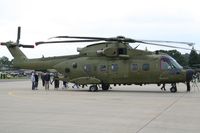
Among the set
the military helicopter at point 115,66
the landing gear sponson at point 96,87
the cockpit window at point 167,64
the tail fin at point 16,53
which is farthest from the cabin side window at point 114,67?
the tail fin at point 16,53

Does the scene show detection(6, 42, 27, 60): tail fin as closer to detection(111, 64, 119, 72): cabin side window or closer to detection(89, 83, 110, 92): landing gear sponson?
detection(89, 83, 110, 92): landing gear sponson

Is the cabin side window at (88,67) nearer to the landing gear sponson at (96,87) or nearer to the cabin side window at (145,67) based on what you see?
the landing gear sponson at (96,87)

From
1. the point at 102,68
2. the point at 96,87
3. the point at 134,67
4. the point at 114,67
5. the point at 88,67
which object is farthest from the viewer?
the point at 88,67

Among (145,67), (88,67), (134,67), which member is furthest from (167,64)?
→ (88,67)

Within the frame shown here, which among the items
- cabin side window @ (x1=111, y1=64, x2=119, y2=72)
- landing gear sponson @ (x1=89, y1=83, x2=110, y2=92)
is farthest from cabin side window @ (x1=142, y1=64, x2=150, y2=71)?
landing gear sponson @ (x1=89, y1=83, x2=110, y2=92)

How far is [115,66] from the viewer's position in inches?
1056

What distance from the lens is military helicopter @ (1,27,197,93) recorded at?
25.4m

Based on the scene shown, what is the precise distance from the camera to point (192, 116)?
12391 millimetres

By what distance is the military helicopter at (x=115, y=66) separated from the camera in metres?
25.4

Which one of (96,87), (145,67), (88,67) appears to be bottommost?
(96,87)

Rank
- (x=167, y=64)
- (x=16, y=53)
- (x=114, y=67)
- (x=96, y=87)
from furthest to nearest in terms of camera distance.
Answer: (x=16, y=53) → (x=96, y=87) → (x=114, y=67) → (x=167, y=64)

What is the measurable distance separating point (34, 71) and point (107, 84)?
20.7ft

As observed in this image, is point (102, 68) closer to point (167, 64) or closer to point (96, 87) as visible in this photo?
point (96, 87)

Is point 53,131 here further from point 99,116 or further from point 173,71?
point 173,71
